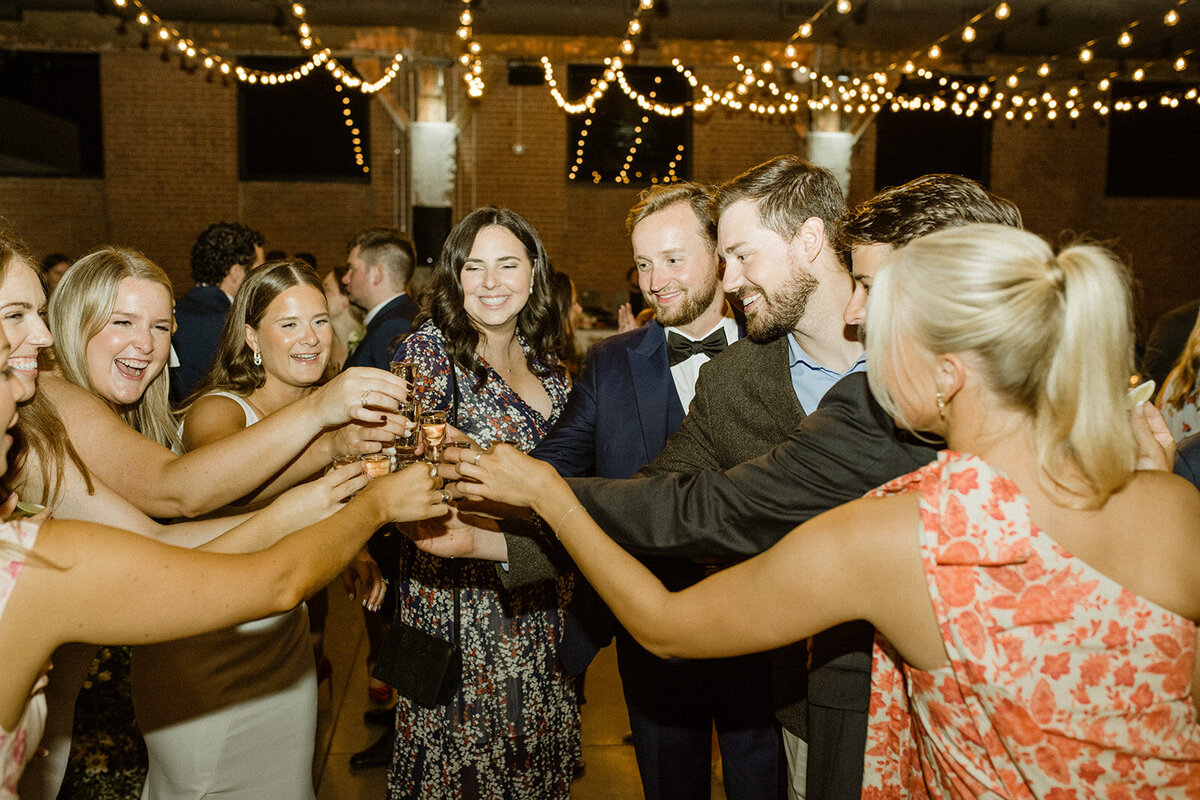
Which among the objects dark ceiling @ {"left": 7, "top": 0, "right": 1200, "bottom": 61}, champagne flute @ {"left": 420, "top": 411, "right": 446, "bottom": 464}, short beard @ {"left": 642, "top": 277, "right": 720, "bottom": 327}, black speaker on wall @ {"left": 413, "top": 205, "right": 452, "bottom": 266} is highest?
dark ceiling @ {"left": 7, "top": 0, "right": 1200, "bottom": 61}

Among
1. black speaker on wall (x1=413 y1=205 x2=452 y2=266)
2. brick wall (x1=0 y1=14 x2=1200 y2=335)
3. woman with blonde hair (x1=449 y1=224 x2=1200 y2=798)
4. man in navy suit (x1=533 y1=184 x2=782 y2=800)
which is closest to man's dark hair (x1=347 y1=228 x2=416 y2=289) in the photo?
man in navy suit (x1=533 y1=184 x2=782 y2=800)

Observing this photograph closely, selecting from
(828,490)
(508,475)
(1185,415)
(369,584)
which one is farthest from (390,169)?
(828,490)

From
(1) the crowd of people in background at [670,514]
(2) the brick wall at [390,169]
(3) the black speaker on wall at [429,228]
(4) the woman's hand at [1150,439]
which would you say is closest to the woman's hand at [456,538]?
(1) the crowd of people in background at [670,514]

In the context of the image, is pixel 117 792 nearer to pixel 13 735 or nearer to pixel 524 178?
pixel 13 735

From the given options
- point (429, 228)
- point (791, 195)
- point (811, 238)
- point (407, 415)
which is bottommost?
point (407, 415)

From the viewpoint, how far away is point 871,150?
1118 centimetres

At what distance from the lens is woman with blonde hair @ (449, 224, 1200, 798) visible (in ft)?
3.92

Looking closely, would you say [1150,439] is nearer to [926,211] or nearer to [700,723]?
[926,211]

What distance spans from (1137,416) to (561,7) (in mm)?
7789

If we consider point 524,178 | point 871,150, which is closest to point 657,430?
point 524,178

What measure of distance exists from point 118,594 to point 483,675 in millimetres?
1330

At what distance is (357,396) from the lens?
2.04m

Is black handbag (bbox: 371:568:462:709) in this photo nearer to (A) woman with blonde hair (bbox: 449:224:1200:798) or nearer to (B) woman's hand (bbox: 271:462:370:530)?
(B) woman's hand (bbox: 271:462:370:530)

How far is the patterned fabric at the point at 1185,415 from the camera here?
2656 mm
